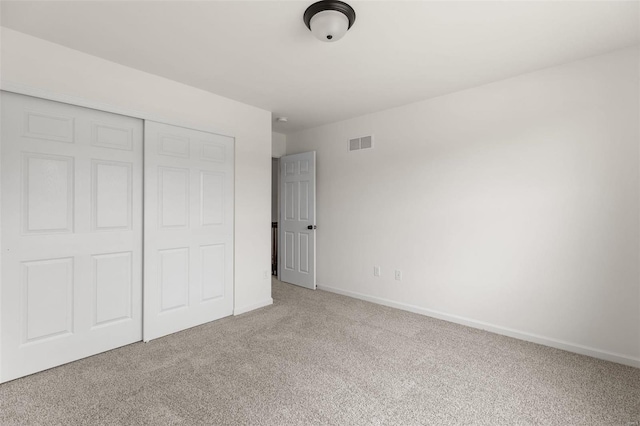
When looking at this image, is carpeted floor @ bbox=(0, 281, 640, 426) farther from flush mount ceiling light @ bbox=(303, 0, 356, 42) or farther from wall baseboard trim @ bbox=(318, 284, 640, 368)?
flush mount ceiling light @ bbox=(303, 0, 356, 42)

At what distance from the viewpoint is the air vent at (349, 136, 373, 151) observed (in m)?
4.02

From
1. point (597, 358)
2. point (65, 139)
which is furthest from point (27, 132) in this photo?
point (597, 358)

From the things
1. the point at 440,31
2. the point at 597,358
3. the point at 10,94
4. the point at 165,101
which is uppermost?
the point at 440,31

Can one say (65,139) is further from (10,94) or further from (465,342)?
(465,342)

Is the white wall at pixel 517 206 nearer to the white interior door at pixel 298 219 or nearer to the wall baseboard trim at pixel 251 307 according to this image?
the white interior door at pixel 298 219

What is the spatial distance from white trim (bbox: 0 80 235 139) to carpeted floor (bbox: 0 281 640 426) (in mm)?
2033

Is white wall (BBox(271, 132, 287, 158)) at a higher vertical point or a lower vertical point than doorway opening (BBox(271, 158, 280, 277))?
higher

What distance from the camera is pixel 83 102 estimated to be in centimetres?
240

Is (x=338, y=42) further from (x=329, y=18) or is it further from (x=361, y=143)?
(x=361, y=143)

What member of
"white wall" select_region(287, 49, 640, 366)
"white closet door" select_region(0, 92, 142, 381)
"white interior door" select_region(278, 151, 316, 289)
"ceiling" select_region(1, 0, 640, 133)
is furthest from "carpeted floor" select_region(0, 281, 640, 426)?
"ceiling" select_region(1, 0, 640, 133)

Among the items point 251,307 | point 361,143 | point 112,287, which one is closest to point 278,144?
point 361,143

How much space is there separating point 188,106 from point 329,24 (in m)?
1.85

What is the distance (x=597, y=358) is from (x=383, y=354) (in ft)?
5.72

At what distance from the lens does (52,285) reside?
231 cm
